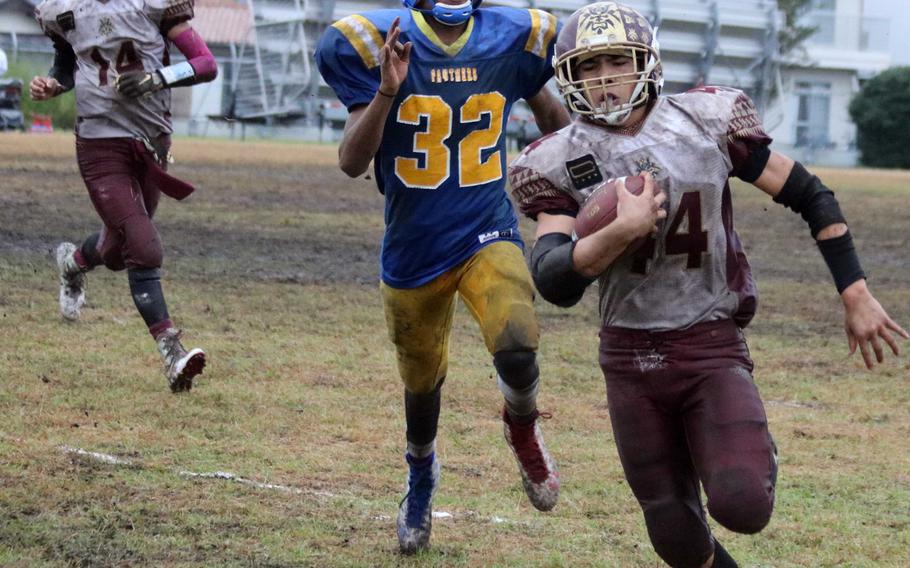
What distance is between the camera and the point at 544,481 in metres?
5.40

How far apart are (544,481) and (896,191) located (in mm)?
23739

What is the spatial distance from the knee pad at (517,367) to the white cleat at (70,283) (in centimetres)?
478

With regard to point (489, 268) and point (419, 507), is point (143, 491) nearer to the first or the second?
point (419, 507)

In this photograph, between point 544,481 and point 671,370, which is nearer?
point 671,370

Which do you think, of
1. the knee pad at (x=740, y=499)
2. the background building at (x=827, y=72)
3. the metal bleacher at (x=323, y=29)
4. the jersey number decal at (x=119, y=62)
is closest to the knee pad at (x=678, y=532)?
the knee pad at (x=740, y=499)

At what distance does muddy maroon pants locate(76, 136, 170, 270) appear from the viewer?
7.93 m

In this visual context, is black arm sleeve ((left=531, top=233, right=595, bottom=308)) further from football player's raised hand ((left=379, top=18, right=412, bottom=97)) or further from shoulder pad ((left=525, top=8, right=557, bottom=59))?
shoulder pad ((left=525, top=8, right=557, bottom=59))

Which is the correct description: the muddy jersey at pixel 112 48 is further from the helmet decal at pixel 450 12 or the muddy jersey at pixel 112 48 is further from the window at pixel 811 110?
the window at pixel 811 110

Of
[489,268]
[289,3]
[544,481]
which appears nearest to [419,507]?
[544,481]

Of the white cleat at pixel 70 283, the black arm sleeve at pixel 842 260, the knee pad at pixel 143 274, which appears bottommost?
the white cleat at pixel 70 283

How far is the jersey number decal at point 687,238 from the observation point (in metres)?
4.27

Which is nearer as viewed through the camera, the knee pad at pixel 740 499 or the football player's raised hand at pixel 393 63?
the knee pad at pixel 740 499

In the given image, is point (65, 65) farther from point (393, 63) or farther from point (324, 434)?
point (393, 63)

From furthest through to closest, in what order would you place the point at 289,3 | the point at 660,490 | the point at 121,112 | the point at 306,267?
the point at 289,3 → the point at 306,267 → the point at 121,112 → the point at 660,490
